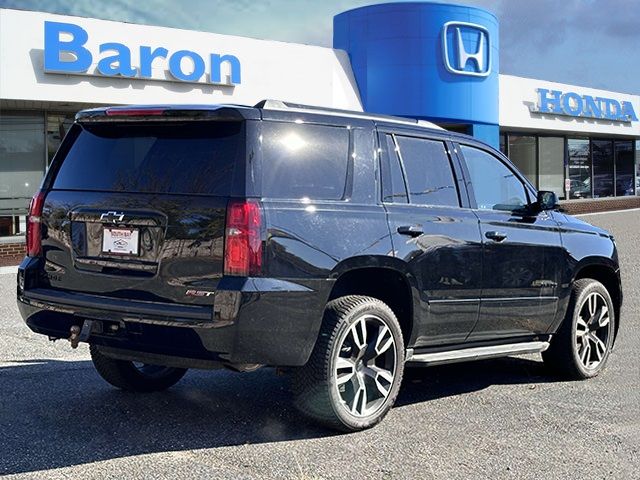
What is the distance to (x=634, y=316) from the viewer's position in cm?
911

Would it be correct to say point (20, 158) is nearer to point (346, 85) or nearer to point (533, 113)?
point (346, 85)

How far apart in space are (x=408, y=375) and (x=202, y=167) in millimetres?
2910

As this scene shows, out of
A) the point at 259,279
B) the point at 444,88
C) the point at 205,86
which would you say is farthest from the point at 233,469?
the point at 444,88

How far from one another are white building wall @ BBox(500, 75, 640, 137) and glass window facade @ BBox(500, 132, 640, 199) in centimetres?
114

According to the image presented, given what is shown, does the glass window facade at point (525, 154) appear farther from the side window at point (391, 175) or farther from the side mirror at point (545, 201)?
the side window at point (391, 175)

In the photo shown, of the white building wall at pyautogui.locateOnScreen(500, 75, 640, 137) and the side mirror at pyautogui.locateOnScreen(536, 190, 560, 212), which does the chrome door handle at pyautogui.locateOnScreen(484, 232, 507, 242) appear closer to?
the side mirror at pyautogui.locateOnScreen(536, 190, 560, 212)

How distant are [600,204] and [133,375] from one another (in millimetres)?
29469

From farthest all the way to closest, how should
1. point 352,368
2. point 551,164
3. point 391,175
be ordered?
point 551,164, point 391,175, point 352,368

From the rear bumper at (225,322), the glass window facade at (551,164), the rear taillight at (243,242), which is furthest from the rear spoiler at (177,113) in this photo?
the glass window facade at (551,164)

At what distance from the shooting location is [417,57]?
22328 millimetres

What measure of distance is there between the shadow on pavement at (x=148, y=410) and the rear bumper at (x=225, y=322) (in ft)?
1.91

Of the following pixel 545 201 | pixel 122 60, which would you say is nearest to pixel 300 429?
pixel 545 201

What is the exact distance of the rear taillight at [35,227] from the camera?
4.71 m

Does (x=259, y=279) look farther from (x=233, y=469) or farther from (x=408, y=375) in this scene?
(x=408, y=375)
